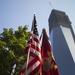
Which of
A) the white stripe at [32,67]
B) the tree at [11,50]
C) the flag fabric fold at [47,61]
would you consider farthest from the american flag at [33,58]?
the tree at [11,50]

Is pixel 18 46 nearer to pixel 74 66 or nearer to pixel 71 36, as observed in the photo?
pixel 74 66

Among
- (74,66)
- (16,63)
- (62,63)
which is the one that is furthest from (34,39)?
(62,63)

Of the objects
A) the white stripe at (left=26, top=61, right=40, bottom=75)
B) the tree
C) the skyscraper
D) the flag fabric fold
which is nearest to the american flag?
the white stripe at (left=26, top=61, right=40, bottom=75)

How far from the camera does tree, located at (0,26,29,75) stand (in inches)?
592

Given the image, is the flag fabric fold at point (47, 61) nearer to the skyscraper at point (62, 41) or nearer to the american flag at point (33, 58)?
the american flag at point (33, 58)

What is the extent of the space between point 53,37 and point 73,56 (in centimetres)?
3405

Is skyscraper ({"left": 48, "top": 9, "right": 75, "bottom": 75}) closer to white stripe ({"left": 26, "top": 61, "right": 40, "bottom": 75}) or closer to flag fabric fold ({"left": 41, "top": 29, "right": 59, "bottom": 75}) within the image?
flag fabric fold ({"left": 41, "top": 29, "right": 59, "bottom": 75})

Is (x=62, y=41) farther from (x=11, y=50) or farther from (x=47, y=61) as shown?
(x=47, y=61)

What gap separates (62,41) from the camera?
15538 cm

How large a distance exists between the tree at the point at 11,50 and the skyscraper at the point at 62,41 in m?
118

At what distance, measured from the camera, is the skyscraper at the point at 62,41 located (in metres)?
136

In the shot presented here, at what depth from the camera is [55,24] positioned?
172 metres

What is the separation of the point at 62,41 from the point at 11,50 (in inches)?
5607

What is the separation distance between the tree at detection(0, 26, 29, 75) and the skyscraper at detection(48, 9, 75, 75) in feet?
387
